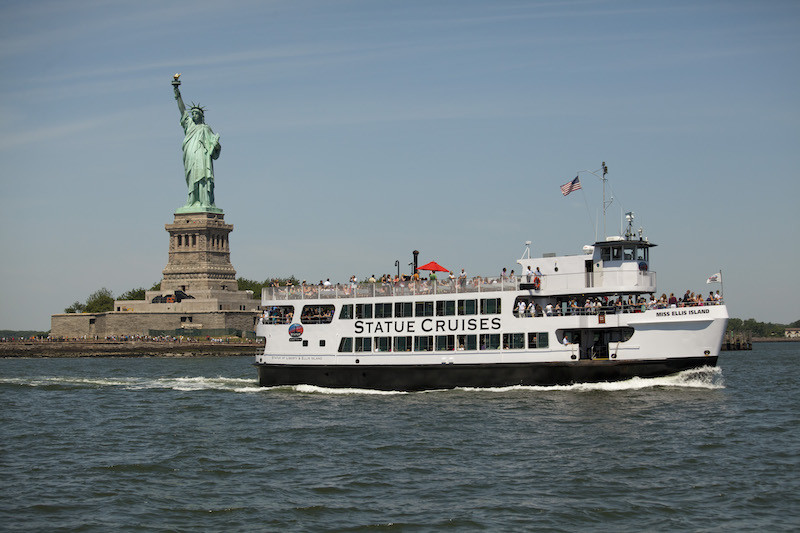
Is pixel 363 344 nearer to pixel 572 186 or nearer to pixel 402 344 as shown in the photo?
pixel 402 344

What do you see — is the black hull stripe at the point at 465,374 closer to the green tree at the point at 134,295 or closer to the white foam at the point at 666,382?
the white foam at the point at 666,382

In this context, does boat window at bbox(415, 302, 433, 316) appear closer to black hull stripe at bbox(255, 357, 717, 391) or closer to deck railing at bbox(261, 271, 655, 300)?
deck railing at bbox(261, 271, 655, 300)

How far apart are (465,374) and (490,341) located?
78.1 inches

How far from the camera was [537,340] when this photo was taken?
44156 mm

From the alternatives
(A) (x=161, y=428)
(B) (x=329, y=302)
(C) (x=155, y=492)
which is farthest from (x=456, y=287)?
(C) (x=155, y=492)

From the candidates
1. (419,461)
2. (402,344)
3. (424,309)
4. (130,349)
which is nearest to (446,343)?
(424,309)

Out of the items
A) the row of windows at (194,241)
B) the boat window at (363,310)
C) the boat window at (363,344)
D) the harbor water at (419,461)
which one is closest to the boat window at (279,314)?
the boat window at (363,310)

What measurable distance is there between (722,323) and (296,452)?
20.6 metres

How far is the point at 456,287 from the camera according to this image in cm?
4659

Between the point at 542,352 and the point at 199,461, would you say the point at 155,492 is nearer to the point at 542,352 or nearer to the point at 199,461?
the point at 199,461

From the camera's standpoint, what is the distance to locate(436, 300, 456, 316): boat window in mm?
46281

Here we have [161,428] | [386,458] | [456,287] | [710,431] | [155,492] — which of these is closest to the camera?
[155,492]

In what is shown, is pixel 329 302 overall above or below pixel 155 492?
above

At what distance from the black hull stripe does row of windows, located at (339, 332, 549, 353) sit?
3.41ft
